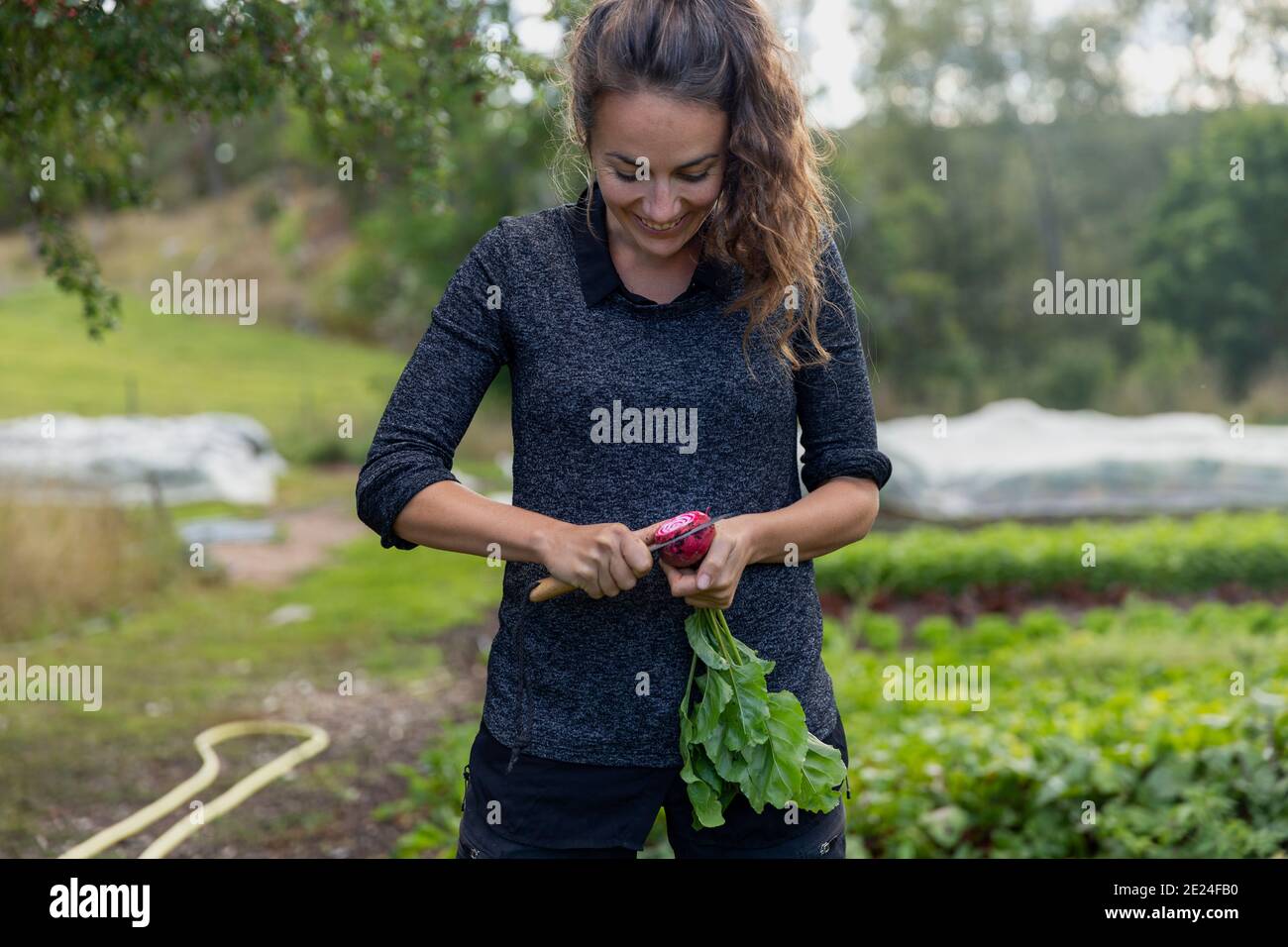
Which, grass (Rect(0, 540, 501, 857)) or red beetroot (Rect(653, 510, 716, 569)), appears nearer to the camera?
red beetroot (Rect(653, 510, 716, 569))

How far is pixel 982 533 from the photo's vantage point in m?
8.97

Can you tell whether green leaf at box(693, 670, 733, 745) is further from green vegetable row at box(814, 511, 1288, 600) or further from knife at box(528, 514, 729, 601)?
green vegetable row at box(814, 511, 1288, 600)

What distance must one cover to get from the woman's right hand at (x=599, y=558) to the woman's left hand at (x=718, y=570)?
0.07 meters

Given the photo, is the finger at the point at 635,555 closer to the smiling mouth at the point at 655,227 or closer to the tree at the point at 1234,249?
the smiling mouth at the point at 655,227

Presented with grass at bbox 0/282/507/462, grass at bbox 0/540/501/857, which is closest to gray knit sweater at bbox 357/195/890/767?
grass at bbox 0/540/501/857

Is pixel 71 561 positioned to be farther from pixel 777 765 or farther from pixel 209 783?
pixel 777 765

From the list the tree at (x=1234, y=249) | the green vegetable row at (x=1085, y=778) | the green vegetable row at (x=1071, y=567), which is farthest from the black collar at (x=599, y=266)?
the tree at (x=1234, y=249)

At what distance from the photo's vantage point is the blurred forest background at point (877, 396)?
3.50 meters

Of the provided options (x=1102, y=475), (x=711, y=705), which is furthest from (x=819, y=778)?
(x=1102, y=475)

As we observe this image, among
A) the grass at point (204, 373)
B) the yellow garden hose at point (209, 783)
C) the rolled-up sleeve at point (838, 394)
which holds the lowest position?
the yellow garden hose at point (209, 783)

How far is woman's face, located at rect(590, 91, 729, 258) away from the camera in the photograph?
1.71m

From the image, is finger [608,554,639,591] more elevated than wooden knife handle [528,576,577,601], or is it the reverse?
finger [608,554,639,591]

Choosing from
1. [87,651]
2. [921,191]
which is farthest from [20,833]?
[921,191]

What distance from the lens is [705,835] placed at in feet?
5.90
